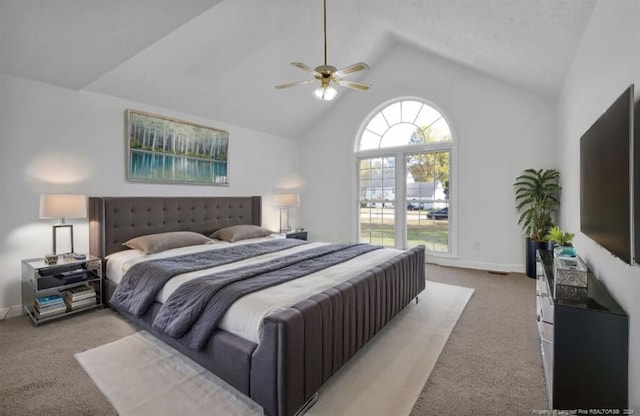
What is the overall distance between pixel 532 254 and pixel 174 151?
5.26 meters

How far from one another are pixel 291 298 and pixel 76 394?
4.78 ft

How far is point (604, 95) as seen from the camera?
2010 millimetres

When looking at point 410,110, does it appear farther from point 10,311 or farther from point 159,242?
point 10,311

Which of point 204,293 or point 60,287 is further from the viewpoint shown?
point 60,287

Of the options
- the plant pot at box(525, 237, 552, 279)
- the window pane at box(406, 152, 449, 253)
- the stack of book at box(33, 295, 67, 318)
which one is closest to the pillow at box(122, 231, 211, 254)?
the stack of book at box(33, 295, 67, 318)

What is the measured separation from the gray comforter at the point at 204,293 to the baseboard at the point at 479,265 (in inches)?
120

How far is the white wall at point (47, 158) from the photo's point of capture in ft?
9.71

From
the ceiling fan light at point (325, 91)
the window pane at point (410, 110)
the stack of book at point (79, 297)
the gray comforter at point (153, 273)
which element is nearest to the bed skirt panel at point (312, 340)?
the gray comforter at point (153, 273)

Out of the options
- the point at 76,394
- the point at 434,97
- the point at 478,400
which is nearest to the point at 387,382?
the point at 478,400

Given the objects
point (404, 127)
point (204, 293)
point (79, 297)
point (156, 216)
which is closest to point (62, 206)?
point (79, 297)

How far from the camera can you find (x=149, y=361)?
7.32 ft

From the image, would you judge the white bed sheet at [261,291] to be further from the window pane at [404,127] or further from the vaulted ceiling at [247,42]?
the window pane at [404,127]

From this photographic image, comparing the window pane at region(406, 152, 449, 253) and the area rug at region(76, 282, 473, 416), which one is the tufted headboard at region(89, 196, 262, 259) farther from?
the window pane at region(406, 152, 449, 253)

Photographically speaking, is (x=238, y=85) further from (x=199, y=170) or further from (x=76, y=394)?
(x=76, y=394)
